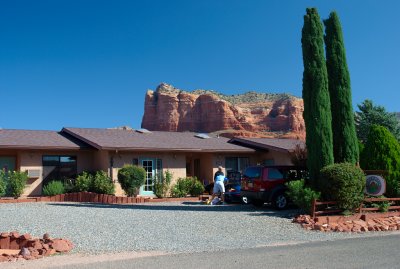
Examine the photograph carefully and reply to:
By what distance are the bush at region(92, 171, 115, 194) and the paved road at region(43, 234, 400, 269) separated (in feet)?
42.0

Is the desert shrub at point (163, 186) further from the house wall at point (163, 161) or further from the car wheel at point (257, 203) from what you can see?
the car wheel at point (257, 203)

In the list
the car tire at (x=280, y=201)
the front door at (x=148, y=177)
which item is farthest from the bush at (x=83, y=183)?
the car tire at (x=280, y=201)

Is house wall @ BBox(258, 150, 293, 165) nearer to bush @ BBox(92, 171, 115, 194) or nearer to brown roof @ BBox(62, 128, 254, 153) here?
brown roof @ BBox(62, 128, 254, 153)

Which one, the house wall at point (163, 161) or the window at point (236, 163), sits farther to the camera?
the window at point (236, 163)

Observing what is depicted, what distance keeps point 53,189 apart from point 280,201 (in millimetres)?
10205

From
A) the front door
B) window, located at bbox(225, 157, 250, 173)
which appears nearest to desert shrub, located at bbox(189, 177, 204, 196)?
the front door

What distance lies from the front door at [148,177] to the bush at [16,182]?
583 cm

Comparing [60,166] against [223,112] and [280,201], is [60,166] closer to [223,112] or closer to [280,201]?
[280,201]

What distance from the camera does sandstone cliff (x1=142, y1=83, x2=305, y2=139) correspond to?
3674 inches

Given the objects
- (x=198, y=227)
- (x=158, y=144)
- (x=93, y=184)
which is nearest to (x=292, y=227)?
(x=198, y=227)

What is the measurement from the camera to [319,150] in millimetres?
14898

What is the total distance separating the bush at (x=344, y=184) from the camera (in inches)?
547

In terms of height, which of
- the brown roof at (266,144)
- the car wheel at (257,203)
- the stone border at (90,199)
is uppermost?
the brown roof at (266,144)

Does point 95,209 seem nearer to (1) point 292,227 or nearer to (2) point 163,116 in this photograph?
(1) point 292,227
